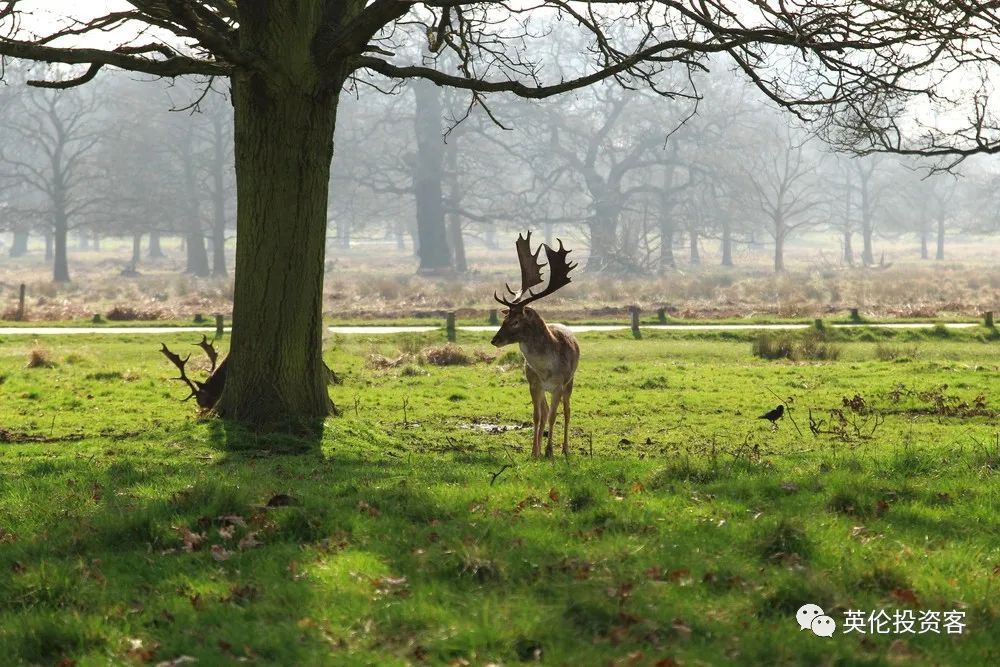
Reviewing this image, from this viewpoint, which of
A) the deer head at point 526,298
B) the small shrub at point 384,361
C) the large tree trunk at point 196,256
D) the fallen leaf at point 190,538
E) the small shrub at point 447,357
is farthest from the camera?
the large tree trunk at point 196,256

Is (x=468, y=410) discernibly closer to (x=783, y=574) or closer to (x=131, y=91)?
(x=783, y=574)

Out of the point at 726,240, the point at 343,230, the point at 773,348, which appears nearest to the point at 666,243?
the point at 726,240

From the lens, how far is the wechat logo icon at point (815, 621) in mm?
5434

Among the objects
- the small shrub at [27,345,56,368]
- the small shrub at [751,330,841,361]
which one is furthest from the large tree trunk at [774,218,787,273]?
the small shrub at [27,345,56,368]

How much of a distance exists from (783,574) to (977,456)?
431 cm

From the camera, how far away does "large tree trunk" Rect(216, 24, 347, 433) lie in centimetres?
1191

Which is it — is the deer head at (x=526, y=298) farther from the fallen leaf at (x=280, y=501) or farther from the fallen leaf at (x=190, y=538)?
the fallen leaf at (x=190, y=538)

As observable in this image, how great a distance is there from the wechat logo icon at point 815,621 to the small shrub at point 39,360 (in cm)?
1777

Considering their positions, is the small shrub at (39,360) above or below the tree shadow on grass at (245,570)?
above

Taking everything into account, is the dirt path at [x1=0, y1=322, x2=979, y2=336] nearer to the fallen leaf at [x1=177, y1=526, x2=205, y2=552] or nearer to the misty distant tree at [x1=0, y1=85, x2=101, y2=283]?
the fallen leaf at [x1=177, y1=526, x2=205, y2=552]

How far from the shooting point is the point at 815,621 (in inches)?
218

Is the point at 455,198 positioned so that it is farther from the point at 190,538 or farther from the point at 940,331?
the point at 190,538

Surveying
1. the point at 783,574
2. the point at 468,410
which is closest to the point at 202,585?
the point at 783,574

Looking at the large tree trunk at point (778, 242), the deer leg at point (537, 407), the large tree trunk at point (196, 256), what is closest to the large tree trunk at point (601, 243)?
the large tree trunk at point (778, 242)
